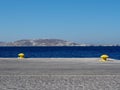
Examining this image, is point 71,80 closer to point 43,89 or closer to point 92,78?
point 92,78

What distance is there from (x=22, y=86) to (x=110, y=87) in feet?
11.1

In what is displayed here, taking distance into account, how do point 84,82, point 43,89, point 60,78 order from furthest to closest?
point 60,78, point 84,82, point 43,89

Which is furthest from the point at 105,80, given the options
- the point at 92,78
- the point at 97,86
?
the point at 97,86

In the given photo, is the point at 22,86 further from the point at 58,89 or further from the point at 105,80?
the point at 105,80

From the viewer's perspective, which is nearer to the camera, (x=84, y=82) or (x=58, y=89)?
(x=58, y=89)

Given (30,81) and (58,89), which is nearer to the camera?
(58,89)

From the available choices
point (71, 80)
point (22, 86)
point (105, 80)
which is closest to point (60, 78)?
point (71, 80)

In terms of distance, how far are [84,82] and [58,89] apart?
8.33 feet

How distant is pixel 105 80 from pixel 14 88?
4.56 meters

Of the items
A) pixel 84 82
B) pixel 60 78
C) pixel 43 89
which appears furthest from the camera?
pixel 60 78

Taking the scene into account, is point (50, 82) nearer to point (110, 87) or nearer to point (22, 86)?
point (22, 86)

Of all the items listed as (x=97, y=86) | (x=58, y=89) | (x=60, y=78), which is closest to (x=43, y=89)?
(x=58, y=89)

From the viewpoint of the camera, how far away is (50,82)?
690 inches

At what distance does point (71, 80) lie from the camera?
1827 cm
